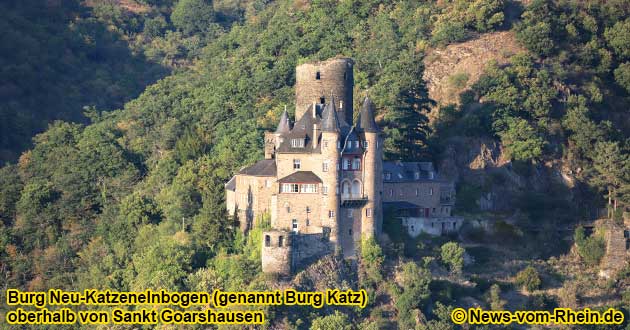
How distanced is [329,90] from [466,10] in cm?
3302

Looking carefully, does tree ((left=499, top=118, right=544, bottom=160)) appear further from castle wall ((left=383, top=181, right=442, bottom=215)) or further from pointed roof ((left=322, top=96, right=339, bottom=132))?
pointed roof ((left=322, top=96, right=339, bottom=132))

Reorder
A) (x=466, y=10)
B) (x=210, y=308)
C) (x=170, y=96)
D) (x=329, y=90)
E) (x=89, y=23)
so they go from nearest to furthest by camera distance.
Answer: (x=210, y=308) < (x=329, y=90) < (x=466, y=10) < (x=170, y=96) < (x=89, y=23)

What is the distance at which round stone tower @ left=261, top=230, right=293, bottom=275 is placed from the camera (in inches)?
3435

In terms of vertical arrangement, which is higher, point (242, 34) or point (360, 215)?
point (242, 34)

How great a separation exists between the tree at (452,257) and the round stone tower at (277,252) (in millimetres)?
10830

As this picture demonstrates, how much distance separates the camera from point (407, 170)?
95.6 m

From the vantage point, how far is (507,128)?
357ft

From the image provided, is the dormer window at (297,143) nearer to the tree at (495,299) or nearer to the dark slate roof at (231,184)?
the dark slate roof at (231,184)

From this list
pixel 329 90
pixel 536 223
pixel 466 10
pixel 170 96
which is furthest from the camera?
pixel 170 96

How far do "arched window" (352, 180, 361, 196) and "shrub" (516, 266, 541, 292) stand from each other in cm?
1321

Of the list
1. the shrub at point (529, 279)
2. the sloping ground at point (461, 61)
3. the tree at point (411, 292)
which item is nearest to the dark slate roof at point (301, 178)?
the tree at point (411, 292)

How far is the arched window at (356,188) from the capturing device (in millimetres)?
89438

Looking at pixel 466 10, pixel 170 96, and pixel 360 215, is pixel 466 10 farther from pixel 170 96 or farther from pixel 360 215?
pixel 360 215

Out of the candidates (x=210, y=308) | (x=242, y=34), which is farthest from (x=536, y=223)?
(x=242, y=34)
